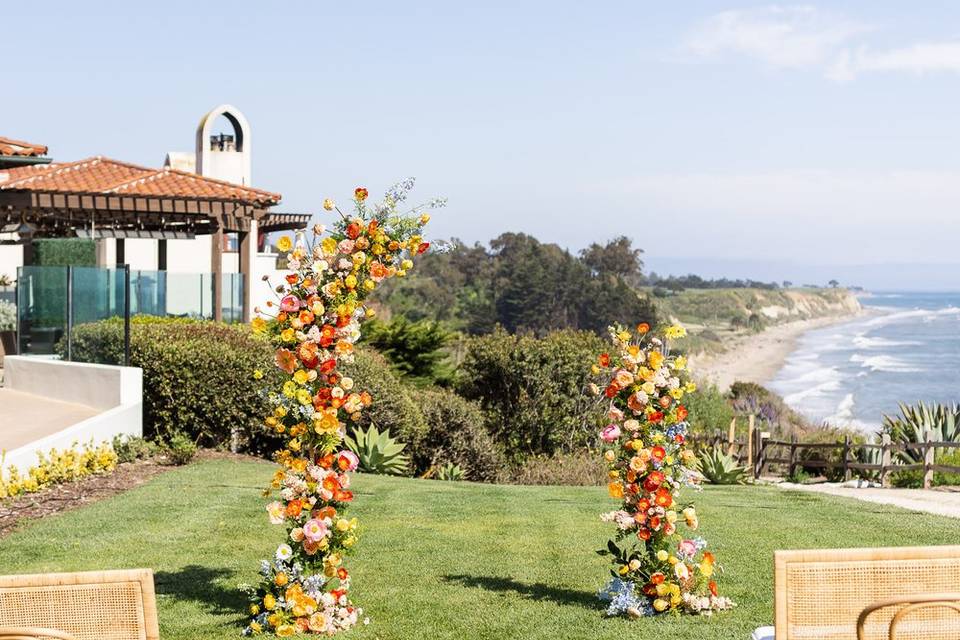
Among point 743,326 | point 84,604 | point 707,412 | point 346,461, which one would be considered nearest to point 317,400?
point 346,461

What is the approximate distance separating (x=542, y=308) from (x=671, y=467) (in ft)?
263

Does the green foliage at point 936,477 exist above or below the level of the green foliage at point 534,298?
below

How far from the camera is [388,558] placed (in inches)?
361

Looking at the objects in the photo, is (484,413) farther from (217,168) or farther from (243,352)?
(217,168)

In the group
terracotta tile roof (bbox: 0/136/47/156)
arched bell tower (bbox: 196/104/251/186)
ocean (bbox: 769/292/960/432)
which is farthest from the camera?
ocean (bbox: 769/292/960/432)

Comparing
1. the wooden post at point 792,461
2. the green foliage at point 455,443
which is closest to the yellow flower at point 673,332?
the green foliage at point 455,443

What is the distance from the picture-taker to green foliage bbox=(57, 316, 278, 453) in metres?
15.6

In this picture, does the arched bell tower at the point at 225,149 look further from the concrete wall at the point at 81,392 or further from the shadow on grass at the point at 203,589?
the shadow on grass at the point at 203,589

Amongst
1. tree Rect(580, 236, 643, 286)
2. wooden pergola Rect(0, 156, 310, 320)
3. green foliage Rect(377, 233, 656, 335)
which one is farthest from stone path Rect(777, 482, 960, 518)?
tree Rect(580, 236, 643, 286)

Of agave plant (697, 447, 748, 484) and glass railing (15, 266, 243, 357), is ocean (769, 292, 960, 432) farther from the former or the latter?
glass railing (15, 266, 243, 357)

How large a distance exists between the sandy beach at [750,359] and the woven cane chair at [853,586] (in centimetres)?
6916

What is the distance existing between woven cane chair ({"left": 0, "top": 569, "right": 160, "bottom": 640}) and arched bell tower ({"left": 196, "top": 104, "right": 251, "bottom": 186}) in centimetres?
3342

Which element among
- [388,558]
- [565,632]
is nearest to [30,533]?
[388,558]

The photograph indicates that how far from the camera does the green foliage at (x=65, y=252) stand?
2306cm
